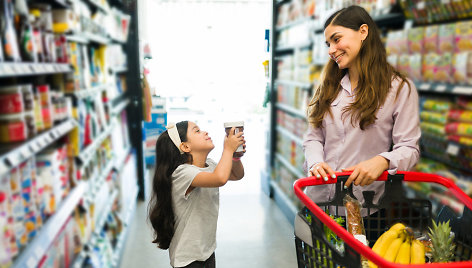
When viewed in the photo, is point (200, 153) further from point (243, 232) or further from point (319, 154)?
point (243, 232)

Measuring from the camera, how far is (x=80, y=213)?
2473 mm

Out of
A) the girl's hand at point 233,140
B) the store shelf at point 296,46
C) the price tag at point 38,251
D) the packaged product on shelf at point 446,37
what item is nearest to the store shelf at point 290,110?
the store shelf at point 296,46

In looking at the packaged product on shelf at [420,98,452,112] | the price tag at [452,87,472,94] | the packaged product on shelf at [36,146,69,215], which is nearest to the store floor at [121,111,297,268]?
the packaged product on shelf at [36,146,69,215]

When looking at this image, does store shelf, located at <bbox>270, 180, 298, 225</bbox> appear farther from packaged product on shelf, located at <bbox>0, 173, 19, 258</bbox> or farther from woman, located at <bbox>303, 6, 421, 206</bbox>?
packaged product on shelf, located at <bbox>0, 173, 19, 258</bbox>

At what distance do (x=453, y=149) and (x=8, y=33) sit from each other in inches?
83.5

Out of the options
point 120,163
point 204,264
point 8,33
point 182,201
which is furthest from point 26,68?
point 120,163

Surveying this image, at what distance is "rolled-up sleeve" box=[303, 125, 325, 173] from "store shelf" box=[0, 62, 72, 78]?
1.08 m

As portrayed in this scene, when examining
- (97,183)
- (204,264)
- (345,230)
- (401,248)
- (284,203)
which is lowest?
(284,203)

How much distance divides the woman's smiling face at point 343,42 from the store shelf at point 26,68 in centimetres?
111

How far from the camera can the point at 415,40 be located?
2.34 metres

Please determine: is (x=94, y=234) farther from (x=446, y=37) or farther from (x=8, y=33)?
(x=446, y=37)

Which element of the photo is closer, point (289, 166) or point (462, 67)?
point (462, 67)

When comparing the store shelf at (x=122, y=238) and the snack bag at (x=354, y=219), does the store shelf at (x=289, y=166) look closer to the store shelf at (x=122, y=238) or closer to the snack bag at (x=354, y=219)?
the store shelf at (x=122, y=238)

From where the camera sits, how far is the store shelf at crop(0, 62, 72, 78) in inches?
54.4
